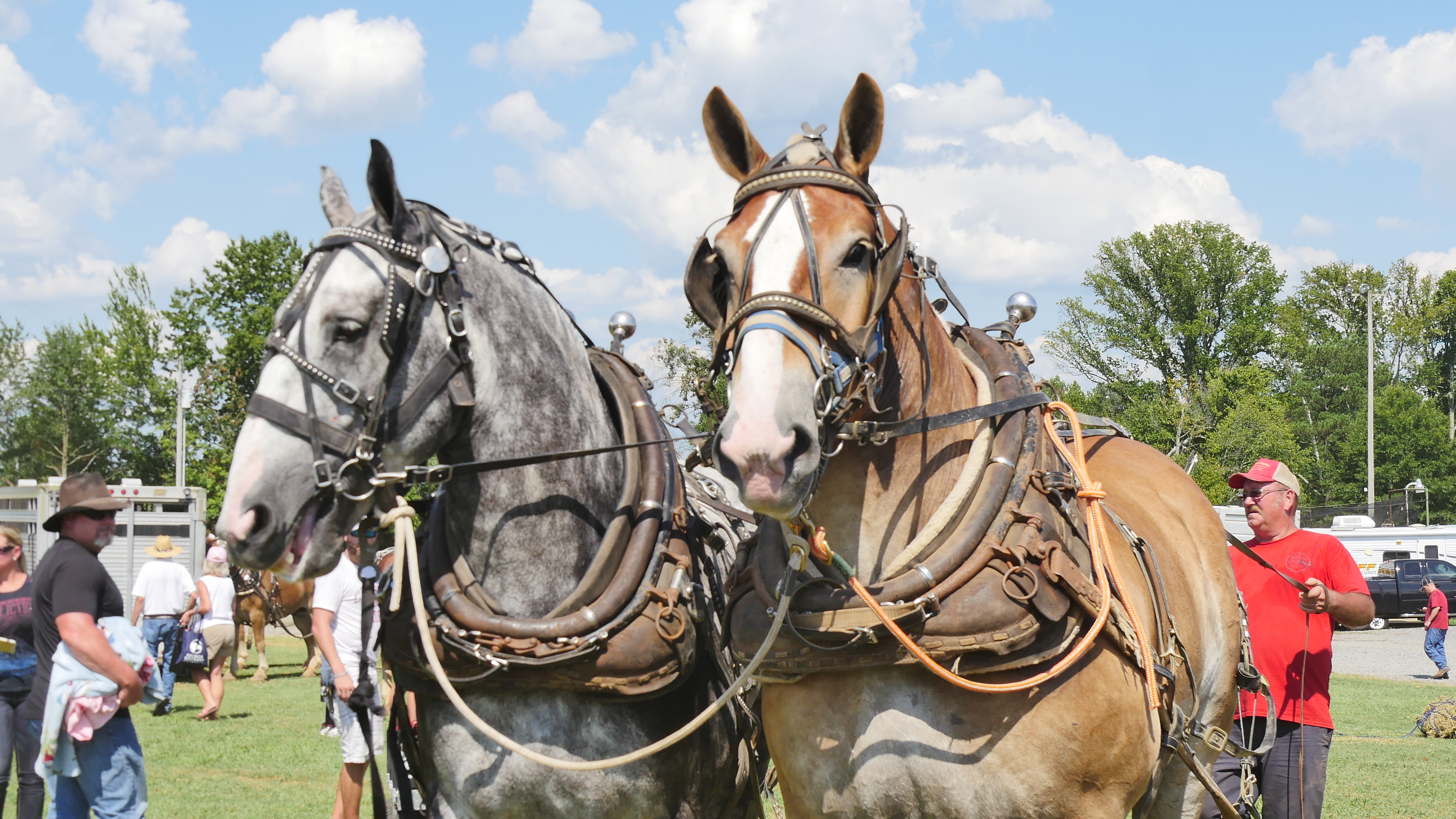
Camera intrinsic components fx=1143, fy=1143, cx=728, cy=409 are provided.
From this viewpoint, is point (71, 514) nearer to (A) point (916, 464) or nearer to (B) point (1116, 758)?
(A) point (916, 464)

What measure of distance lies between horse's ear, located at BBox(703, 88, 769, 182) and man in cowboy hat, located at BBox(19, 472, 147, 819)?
386 centimetres

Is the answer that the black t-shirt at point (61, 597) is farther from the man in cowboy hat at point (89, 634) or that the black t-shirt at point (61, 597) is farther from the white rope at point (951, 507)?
the white rope at point (951, 507)

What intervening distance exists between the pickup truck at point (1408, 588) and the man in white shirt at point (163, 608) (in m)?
24.5

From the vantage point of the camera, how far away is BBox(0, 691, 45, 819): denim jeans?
629cm

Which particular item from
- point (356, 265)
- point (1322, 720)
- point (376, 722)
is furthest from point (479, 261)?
point (376, 722)

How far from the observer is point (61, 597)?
546 centimetres

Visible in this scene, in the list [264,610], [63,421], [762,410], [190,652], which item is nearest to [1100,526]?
[762,410]

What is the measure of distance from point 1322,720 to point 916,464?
3.20m

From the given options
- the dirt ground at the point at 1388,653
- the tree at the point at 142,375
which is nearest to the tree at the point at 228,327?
the tree at the point at 142,375

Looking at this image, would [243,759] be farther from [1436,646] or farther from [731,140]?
[1436,646]

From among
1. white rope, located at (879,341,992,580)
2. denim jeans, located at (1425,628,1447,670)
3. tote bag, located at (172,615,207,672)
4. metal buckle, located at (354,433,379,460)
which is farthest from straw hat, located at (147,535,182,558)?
denim jeans, located at (1425,628,1447,670)

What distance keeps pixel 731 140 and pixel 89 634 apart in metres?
4.16

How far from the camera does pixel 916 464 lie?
2957mm

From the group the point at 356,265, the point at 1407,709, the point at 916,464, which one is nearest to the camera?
the point at 916,464
